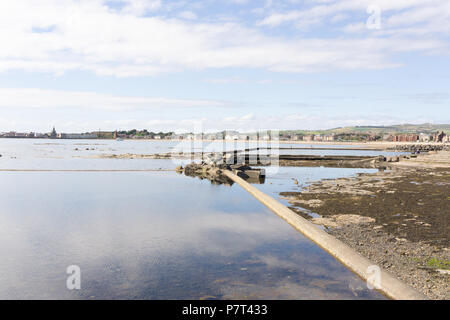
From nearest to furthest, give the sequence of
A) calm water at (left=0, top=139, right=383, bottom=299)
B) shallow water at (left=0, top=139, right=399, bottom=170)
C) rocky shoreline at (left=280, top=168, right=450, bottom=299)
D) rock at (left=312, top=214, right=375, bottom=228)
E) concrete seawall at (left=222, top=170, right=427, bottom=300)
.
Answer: concrete seawall at (left=222, top=170, right=427, bottom=300), calm water at (left=0, top=139, right=383, bottom=299), rocky shoreline at (left=280, top=168, right=450, bottom=299), rock at (left=312, top=214, right=375, bottom=228), shallow water at (left=0, top=139, right=399, bottom=170)

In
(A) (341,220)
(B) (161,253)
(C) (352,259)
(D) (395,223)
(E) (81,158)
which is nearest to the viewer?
(C) (352,259)

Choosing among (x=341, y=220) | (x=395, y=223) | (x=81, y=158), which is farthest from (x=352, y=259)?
(x=81, y=158)

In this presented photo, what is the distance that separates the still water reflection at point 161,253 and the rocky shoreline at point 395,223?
3.91 ft

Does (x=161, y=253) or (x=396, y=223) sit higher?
(x=396, y=223)

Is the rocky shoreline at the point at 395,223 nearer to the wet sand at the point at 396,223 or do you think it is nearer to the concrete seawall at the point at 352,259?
the wet sand at the point at 396,223

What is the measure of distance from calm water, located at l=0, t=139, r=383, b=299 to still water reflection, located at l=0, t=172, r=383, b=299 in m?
0.02

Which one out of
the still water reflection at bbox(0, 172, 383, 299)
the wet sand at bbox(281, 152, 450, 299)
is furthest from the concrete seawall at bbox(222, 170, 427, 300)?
the wet sand at bbox(281, 152, 450, 299)

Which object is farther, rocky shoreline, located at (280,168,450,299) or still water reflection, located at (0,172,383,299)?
rocky shoreline, located at (280,168,450,299)

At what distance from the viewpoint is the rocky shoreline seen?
25.5 feet

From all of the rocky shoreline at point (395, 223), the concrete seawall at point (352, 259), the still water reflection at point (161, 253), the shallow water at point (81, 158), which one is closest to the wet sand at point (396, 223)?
the rocky shoreline at point (395, 223)

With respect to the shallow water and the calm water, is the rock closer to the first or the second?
the calm water

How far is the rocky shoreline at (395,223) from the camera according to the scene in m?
7.76

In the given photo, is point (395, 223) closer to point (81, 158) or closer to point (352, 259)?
point (352, 259)

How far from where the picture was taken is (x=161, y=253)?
30.6 feet
